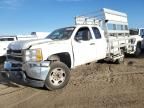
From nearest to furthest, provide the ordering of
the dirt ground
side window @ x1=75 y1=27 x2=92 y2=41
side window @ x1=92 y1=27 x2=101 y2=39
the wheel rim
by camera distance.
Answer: the dirt ground
the wheel rim
side window @ x1=75 y1=27 x2=92 y2=41
side window @ x1=92 y1=27 x2=101 y2=39

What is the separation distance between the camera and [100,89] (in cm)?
701

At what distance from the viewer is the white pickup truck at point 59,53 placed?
22.9 ft

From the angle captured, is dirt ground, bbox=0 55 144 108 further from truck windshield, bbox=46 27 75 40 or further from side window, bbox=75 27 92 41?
truck windshield, bbox=46 27 75 40

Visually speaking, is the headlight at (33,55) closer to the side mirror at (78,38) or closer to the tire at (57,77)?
the tire at (57,77)

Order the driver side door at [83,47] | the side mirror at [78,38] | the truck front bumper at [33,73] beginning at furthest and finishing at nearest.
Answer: the side mirror at [78,38] → the driver side door at [83,47] → the truck front bumper at [33,73]

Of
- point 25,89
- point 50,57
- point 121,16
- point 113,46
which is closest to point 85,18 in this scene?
point 113,46

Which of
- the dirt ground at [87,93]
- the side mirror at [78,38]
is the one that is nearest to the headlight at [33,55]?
the dirt ground at [87,93]

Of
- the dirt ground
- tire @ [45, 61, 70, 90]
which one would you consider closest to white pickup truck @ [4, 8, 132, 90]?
tire @ [45, 61, 70, 90]

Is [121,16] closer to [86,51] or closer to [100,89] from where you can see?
[86,51]

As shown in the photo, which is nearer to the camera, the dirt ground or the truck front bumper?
the dirt ground

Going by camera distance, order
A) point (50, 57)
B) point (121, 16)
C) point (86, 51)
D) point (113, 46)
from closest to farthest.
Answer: point (50, 57) → point (86, 51) → point (113, 46) → point (121, 16)

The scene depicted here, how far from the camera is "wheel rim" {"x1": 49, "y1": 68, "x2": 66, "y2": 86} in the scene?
23.4 feet

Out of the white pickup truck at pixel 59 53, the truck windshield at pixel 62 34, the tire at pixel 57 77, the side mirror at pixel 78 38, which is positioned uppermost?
the truck windshield at pixel 62 34

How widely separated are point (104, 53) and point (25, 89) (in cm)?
363
